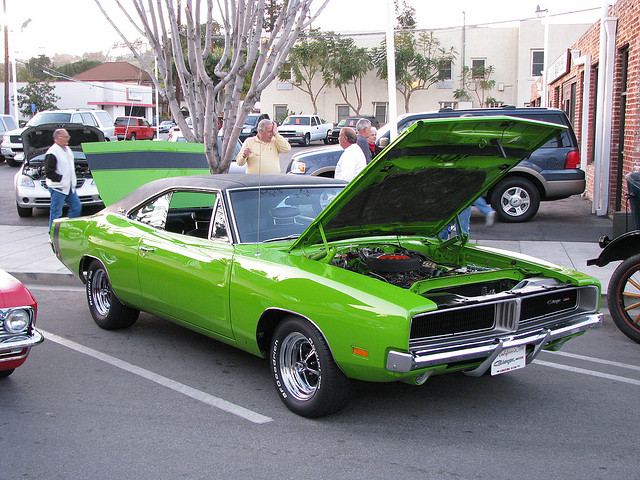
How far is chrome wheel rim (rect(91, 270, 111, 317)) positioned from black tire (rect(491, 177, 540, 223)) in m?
7.96

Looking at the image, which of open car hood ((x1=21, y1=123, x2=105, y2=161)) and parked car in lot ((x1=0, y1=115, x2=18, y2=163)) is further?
parked car in lot ((x1=0, y1=115, x2=18, y2=163))

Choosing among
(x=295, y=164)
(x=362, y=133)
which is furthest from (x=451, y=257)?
(x=295, y=164)

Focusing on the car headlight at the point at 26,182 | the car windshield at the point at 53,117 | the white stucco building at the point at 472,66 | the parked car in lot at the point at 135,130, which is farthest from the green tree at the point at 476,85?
the car headlight at the point at 26,182

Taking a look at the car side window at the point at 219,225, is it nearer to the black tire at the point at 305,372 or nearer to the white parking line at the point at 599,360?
the black tire at the point at 305,372

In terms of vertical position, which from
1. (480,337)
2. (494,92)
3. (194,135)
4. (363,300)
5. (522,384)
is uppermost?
(494,92)

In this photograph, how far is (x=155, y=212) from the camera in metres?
5.80

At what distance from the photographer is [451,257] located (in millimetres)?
5316

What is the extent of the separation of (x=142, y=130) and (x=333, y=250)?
113 ft

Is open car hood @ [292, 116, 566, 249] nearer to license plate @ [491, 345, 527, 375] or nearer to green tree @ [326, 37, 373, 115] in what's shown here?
license plate @ [491, 345, 527, 375]

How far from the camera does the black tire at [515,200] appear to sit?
12164mm

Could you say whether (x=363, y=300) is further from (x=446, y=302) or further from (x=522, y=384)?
(x=522, y=384)

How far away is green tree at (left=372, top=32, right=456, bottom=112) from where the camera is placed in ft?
143

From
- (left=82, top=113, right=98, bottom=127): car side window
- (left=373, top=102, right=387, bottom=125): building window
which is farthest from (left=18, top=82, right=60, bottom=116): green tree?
(left=82, top=113, right=98, bottom=127): car side window

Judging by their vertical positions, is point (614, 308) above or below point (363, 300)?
below
